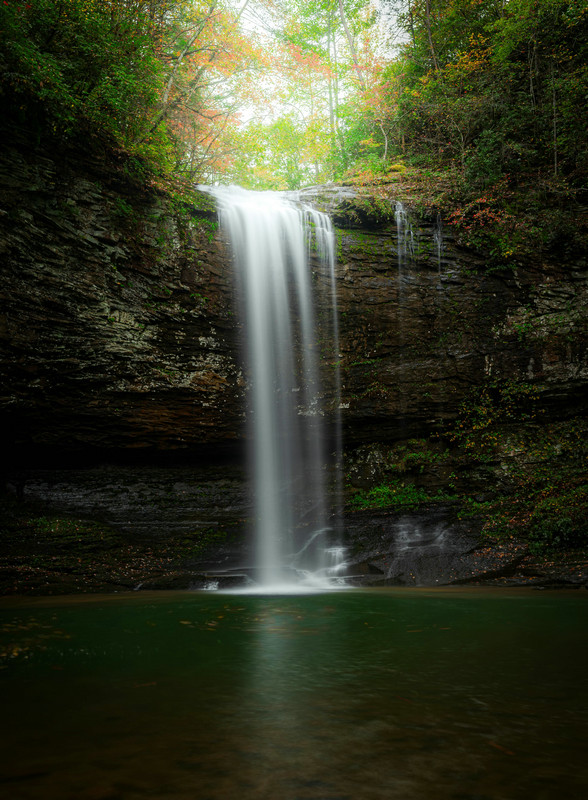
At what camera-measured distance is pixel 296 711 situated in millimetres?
A: 2178

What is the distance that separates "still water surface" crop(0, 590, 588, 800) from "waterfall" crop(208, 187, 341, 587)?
6.01 m

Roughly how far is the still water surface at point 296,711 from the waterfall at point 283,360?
601cm

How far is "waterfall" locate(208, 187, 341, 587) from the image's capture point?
10.4 meters

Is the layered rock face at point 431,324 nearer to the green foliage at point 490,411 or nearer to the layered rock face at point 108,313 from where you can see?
the green foliage at point 490,411

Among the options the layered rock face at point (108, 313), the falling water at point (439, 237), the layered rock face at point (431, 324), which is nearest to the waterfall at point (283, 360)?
the layered rock face at point (108, 313)

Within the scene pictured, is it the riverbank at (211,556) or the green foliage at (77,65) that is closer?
the green foliage at (77,65)

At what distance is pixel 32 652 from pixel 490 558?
25.4 ft

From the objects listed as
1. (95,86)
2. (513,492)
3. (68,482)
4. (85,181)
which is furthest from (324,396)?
(95,86)

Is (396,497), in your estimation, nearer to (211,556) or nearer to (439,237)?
(211,556)

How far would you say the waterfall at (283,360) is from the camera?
34.1 feet

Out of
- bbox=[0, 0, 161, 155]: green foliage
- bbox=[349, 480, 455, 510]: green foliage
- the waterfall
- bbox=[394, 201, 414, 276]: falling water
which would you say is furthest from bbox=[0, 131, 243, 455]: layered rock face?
bbox=[394, 201, 414, 276]: falling water

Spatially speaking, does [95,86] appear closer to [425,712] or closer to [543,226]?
[543,226]

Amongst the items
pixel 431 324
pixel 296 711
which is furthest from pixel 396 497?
pixel 296 711

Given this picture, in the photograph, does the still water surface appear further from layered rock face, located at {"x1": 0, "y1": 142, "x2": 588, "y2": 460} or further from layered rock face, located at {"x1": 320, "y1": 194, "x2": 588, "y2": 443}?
layered rock face, located at {"x1": 320, "y1": 194, "x2": 588, "y2": 443}
